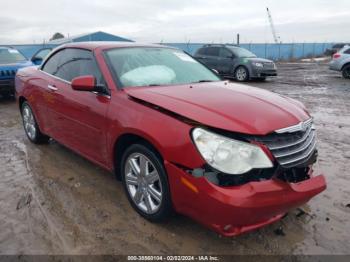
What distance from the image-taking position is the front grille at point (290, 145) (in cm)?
279

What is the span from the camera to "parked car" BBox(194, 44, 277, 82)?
15.5 meters

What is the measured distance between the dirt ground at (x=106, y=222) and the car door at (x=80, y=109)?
415 mm

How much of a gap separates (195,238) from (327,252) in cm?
110

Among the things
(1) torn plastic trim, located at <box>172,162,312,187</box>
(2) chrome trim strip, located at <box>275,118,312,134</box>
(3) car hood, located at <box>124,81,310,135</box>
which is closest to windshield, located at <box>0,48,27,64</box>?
(3) car hood, located at <box>124,81,310,135</box>

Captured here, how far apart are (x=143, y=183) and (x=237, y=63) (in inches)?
527

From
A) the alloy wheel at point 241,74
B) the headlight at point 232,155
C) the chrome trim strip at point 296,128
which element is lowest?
the alloy wheel at point 241,74

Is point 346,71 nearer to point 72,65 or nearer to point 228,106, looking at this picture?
point 72,65

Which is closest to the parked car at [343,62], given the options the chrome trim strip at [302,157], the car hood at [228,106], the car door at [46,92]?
the car hood at [228,106]

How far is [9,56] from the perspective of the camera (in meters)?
11.1

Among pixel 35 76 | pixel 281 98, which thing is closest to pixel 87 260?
pixel 281 98

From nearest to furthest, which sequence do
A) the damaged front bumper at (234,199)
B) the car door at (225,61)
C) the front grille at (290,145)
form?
the damaged front bumper at (234,199), the front grille at (290,145), the car door at (225,61)

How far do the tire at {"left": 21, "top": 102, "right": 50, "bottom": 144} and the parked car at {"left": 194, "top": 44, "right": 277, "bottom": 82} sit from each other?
11221mm

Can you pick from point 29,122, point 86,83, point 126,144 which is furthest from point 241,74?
point 126,144

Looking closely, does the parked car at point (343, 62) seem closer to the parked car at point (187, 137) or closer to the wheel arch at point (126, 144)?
the parked car at point (187, 137)
